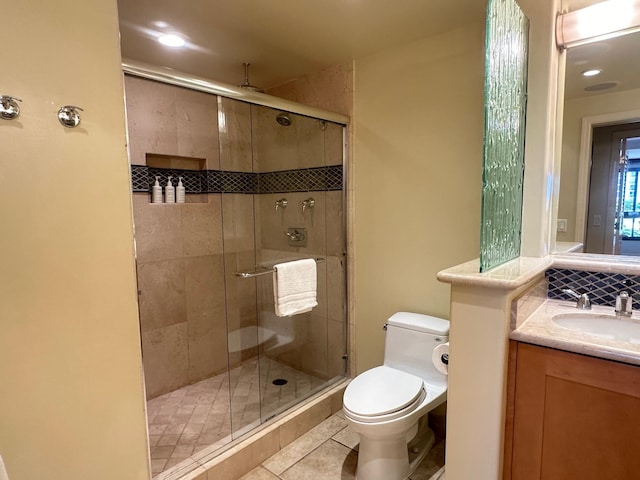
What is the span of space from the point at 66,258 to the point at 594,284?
6.72 feet

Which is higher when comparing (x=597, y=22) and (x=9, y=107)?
(x=597, y=22)

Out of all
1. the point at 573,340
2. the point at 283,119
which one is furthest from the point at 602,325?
the point at 283,119

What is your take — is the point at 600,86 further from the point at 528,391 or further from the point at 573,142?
the point at 528,391

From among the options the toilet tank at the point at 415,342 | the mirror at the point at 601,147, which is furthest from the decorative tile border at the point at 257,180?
the mirror at the point at 601,147

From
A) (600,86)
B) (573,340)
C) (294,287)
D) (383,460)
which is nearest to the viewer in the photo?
(573,340)

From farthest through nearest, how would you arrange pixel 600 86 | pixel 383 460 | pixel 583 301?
1. pixel 383 460
2. pixel 600 86
3. pixel 583 301

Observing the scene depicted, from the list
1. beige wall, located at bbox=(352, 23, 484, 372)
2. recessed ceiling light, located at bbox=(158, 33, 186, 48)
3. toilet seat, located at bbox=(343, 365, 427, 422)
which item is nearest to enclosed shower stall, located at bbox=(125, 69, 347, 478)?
beige wall, located at bbox=(352, 23, 484, 372)

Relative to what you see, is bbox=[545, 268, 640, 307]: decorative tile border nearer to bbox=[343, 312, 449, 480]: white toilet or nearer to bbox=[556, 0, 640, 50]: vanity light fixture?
bbox=[343, 312, 449, 480]: white toilet

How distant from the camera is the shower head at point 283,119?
2.33m

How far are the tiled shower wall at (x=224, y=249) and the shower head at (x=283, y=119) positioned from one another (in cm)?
5

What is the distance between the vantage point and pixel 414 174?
7.18 ft

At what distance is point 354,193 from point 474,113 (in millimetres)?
898

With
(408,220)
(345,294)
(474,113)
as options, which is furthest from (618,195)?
(345,294)

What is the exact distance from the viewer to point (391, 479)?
1729mm
